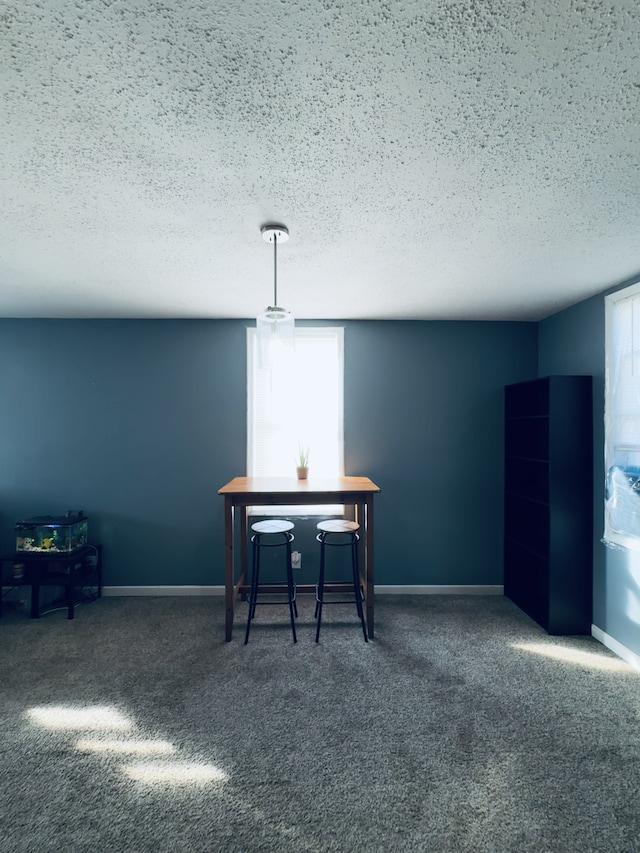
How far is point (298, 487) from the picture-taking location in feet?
10.0

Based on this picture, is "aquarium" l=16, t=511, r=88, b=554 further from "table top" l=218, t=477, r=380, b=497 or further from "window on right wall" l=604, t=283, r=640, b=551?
"window on right wall" l=604, t=283, r=640, b=551

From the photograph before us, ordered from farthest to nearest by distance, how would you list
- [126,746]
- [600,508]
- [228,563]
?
[600,508] → [228,563] → [126,746]

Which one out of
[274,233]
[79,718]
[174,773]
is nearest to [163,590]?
[79,718]

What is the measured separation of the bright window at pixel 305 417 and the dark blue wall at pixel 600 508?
6.09ft

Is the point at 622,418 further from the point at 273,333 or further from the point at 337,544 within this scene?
the point at 273,333

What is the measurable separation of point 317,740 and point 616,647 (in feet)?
7.06

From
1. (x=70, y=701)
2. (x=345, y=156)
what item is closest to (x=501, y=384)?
(x=345, y=156)

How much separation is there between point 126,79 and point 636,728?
3.36 m

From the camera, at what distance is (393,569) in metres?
3.84

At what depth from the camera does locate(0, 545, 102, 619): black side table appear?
3.34 meters

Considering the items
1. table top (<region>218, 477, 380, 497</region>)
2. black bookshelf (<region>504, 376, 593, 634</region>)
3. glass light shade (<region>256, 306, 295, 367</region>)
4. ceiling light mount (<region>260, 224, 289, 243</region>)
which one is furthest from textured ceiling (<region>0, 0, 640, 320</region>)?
table top (<region>218, 477, 380, 497</region>)

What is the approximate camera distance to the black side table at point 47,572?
11.0 feet

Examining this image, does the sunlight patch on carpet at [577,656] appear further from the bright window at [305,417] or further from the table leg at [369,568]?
the bright window at [305,417]

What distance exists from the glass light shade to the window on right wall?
7.22 ft
